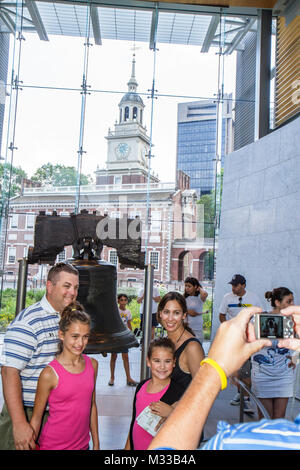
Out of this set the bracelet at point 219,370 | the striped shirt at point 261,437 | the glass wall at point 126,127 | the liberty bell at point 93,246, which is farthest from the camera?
the glass wall at point 126,127

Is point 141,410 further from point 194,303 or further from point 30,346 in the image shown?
point 194,303

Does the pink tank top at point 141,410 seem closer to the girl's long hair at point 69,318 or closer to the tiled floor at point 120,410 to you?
the girl's long hair at point 69,318

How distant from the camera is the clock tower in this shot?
30.4 feet

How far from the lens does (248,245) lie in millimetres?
6516

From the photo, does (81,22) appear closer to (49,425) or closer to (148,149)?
(148,149)

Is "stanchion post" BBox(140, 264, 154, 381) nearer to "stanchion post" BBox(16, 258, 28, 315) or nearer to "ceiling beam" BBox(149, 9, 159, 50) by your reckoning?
"stanchion post" BBox(16, 258, 28, 315)

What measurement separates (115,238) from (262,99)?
19.8 ft

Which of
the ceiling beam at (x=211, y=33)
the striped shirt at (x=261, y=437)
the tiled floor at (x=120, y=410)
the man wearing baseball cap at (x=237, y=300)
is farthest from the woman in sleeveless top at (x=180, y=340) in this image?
the ceiling beam at (x=211, y=33)

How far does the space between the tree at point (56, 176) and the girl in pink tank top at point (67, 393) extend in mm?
7413

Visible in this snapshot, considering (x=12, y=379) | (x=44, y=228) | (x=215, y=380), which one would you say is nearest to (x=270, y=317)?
(x=215, y=380)

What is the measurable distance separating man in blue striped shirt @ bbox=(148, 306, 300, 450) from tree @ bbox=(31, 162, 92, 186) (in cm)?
852

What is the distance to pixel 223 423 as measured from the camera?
0.74 meters

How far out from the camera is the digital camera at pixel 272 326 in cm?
86

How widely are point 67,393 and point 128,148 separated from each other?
26.5 feet
